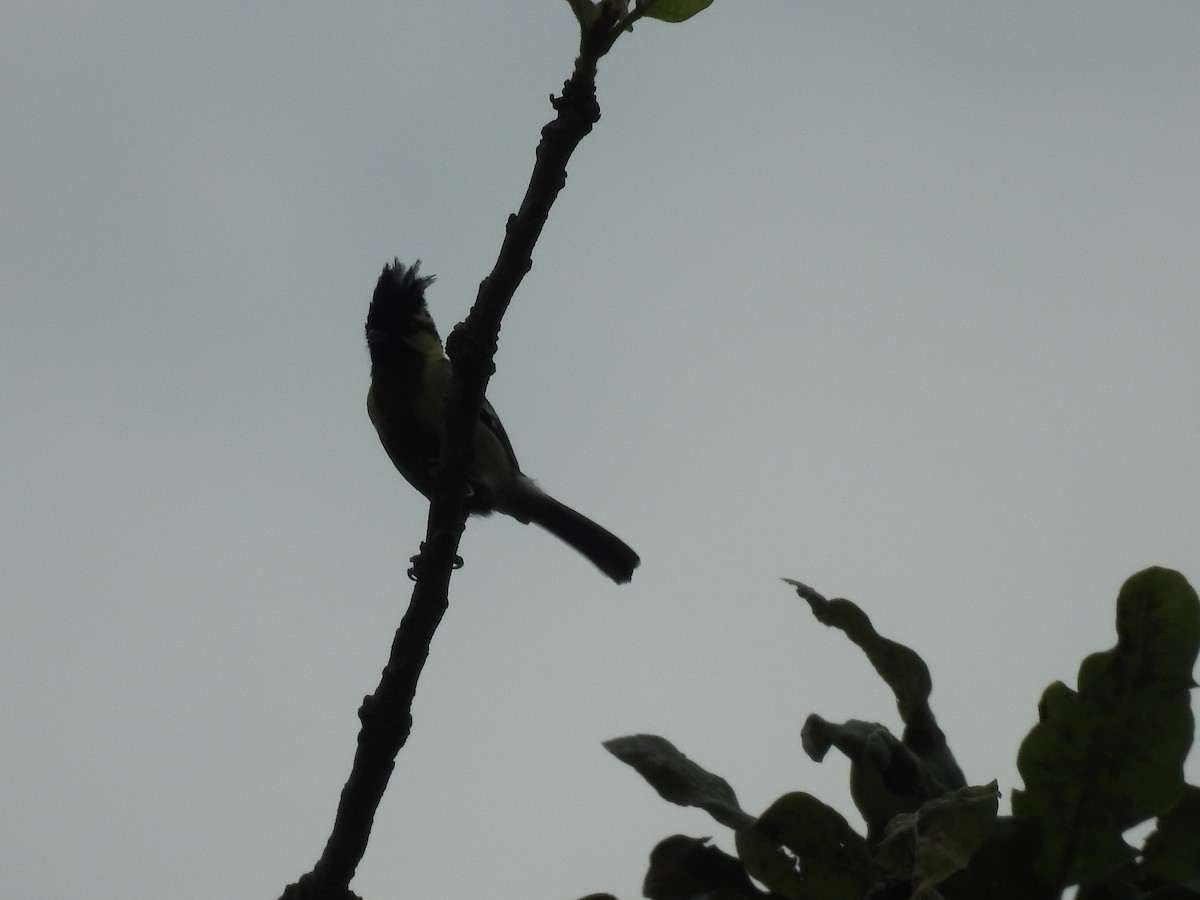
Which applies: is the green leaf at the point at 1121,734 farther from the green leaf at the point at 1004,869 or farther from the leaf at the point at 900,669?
the leaf at the point at 900,669

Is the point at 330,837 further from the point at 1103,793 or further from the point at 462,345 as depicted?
the point at 1103,793

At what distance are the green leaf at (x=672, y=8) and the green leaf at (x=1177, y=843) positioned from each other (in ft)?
4.18

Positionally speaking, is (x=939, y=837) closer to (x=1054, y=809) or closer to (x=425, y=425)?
(x=1054, y=809)

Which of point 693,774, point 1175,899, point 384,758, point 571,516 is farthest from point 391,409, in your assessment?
point 1175,899

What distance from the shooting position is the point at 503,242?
230 cm

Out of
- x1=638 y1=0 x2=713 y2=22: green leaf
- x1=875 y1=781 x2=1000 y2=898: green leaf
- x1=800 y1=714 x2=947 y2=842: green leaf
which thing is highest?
x1=638 y1=0 x2=713 y2=22: green leaf

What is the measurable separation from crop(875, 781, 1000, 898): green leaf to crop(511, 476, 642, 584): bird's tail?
19.4ft

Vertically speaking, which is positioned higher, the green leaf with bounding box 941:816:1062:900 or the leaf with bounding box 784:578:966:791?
the leaf with bounding box 784:578:966:791

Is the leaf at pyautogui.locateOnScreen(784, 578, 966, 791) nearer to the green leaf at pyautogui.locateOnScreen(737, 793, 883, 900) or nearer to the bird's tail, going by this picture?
the green leaf at pyautogui.locateOnScreen(737, 793, 883, 900)

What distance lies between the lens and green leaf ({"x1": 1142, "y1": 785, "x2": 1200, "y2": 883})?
140 centimetres

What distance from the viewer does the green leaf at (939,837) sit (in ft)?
3.87

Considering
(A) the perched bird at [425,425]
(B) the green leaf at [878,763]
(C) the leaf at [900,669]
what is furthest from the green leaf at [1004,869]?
(A) the perched bird at [425,425]

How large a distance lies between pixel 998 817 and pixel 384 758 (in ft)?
4.95

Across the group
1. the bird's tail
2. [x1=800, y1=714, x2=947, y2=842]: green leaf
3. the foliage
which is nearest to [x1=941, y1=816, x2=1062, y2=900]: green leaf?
the foliage
